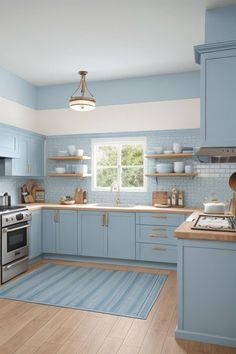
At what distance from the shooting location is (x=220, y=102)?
2812 millimetres

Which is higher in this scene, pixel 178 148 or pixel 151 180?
pixel 178 148

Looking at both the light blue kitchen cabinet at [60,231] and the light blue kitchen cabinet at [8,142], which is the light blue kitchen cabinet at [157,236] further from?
the light blue kitchen cabinet at [8,142]

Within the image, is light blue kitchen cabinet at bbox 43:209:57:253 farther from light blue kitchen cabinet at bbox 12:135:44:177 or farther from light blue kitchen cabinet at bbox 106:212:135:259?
light blue kitchen cabinet at bbox 106:212:135:259

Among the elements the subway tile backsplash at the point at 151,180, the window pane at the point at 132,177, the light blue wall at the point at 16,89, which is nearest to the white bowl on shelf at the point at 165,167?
the subway tile backsplash at the point at 151,180

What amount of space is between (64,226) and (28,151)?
4.53 ft

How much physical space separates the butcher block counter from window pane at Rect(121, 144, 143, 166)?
2865mm

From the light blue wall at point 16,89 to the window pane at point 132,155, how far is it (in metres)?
1.92

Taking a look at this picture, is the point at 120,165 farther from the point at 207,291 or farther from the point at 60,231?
the point at 207,291

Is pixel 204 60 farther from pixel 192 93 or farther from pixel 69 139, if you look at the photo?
pixel 69 139

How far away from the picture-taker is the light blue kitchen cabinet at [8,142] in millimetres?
4434

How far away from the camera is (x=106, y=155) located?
5547 mm

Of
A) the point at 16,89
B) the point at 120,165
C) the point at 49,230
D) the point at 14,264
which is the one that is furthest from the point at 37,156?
the point at 14,264

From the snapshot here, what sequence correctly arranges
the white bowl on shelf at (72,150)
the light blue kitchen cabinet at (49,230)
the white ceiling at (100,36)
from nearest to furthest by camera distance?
1. the white ceiling at (100,36)
2. the light blue kitchen cabinet at (49,230)
3. the white bowl on shelf at (72,150)

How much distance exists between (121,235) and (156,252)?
0.57 meters
